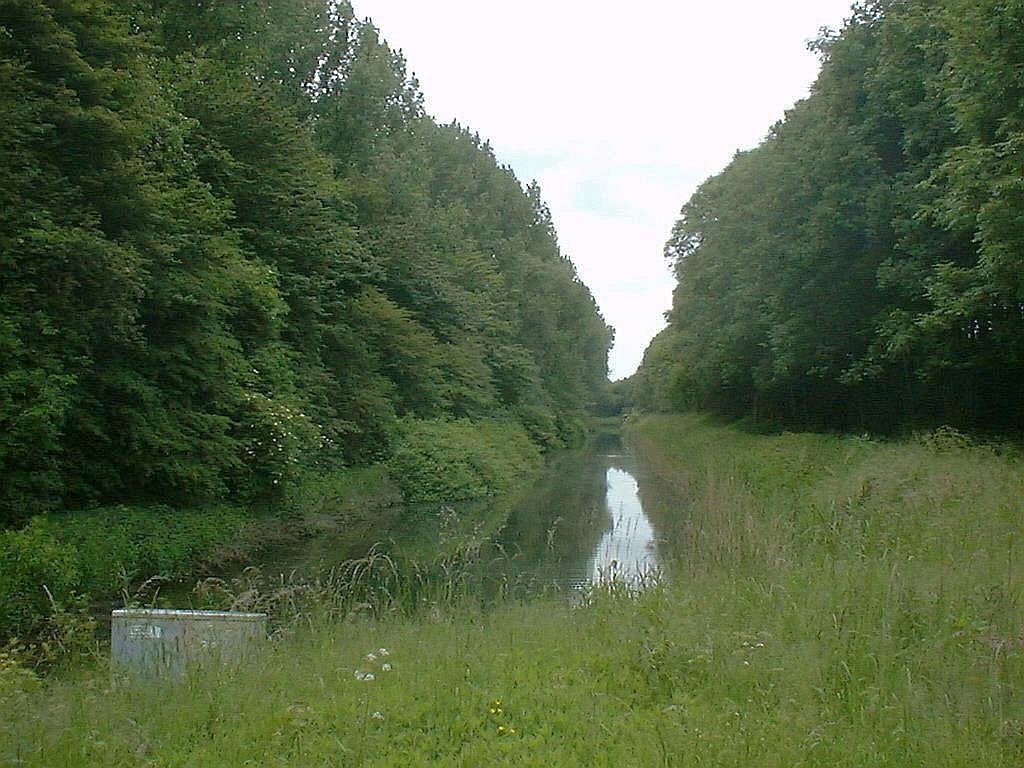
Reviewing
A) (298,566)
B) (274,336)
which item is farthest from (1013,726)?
(274,336)

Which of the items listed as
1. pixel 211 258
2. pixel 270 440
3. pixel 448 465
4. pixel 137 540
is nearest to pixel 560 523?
pixel 270 440

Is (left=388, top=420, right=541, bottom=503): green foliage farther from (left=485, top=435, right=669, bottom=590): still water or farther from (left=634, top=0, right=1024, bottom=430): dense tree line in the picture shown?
(left=634, top=0, right=1024, bottom=430): dense tree line

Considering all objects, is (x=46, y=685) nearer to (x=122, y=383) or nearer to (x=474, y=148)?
(x=122, y=383)

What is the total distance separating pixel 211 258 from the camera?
1814 cm

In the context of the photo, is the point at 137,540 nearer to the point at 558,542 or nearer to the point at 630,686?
the point at 558,542

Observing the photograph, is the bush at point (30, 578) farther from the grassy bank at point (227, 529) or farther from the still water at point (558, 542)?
the still water at point (558, 542)

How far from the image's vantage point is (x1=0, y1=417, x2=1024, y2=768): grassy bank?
5.13 m

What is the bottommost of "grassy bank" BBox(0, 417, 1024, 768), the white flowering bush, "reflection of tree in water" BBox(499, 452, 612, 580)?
"reflection of tree in water" BBox(499, 452, 612, 580)

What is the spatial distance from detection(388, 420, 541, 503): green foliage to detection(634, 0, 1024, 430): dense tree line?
9845mm

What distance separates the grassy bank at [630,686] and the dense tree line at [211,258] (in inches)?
294

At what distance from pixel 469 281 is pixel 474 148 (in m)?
14.5

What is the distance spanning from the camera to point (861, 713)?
547 centimetres

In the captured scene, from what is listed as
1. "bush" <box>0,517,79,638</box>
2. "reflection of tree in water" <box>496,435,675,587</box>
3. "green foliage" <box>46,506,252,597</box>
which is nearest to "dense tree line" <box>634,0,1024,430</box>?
"reflection of tree in water" <box>496,435,675,587</box>

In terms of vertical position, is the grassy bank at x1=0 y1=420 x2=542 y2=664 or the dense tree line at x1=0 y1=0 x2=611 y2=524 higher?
the dense tree line at x1=0 y1=0 x2=611 y2=524
